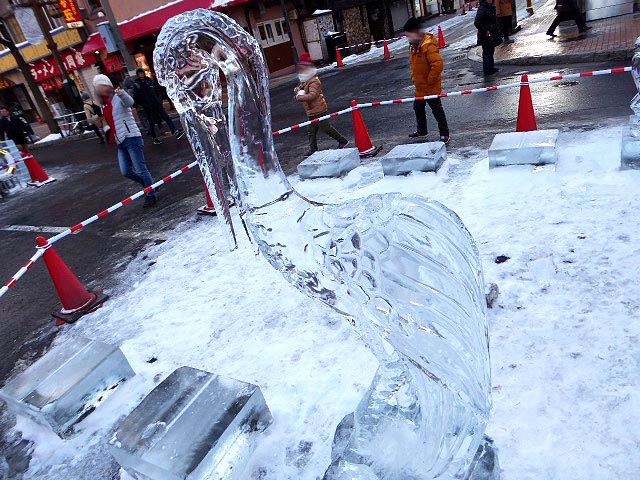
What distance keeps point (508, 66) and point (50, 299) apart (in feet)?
34.8

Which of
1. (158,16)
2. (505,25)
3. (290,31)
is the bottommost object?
(505,25)

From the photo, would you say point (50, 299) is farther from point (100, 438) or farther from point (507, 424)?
point (507, 424)

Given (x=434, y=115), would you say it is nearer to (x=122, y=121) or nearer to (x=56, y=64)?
(x=122, y=121)

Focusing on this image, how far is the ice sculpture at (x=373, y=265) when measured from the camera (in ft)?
4.68

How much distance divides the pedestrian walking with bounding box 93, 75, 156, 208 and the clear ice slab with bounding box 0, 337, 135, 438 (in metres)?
3.82

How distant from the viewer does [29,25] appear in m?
19.4

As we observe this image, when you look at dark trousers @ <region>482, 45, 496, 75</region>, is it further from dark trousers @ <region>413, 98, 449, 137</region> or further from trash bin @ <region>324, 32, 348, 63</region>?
trash bin @ <region>324, 32, 348, 63</region>

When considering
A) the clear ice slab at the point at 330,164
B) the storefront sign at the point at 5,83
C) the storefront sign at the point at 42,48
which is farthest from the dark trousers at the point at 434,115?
the storefront sign at the point at 5,83

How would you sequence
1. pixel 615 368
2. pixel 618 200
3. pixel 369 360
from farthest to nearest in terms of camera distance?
pixel 618 200 → pixel 369 360 → pixel 615 368

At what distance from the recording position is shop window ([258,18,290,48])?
2039 cm

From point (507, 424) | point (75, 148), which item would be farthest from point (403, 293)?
point (75, 148)

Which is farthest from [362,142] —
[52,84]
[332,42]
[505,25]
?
[52,84]

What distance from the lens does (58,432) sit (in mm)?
2980

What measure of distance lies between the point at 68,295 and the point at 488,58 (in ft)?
31.7
